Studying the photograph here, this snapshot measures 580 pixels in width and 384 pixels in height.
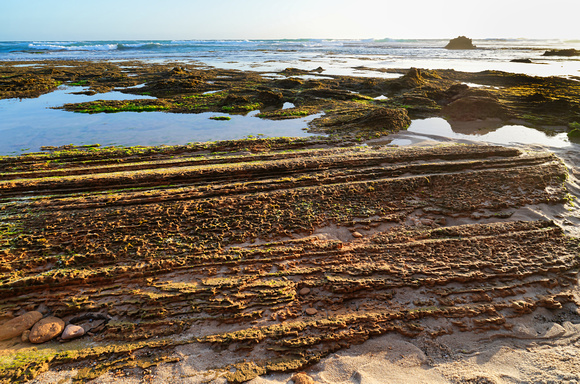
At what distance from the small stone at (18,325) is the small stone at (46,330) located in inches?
4.8

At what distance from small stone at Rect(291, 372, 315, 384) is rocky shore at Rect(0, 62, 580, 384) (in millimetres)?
12

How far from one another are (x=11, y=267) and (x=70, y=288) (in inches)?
46.2

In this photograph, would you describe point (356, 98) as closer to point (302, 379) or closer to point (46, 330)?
point (302, 379)

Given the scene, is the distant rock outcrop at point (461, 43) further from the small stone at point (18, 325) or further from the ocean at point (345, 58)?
the small stone at point (18, 325)

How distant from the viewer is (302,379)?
2.95m

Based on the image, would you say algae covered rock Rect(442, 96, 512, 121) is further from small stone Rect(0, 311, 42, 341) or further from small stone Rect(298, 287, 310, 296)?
small stone Rect(0, 311, 42, 341)

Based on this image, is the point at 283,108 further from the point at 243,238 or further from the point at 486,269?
the point at 486,269

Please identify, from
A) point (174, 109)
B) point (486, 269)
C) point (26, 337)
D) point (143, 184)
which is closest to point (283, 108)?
point (174, 109)

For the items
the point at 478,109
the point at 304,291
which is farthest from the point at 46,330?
the point at 478,109

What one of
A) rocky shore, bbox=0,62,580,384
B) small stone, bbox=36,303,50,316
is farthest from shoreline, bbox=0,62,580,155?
small stone, bbox=36,303,50,316

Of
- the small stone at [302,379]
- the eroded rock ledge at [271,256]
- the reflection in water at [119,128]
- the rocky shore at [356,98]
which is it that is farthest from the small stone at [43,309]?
the rocky shore at [356,98]

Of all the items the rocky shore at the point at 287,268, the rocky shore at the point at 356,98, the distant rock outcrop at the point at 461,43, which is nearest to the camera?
the rocky shore at the point at 287,268

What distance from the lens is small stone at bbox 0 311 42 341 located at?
Answer: 3379 millimetres

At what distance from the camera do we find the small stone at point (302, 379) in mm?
2930
